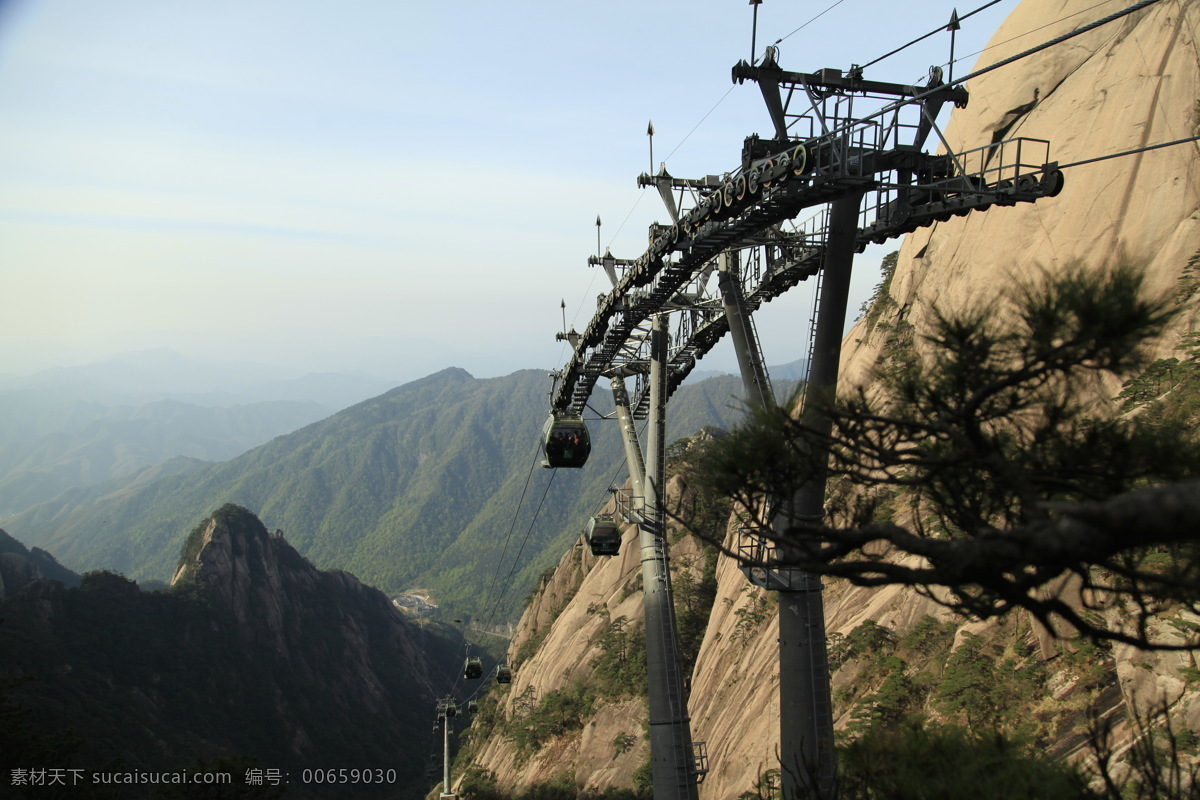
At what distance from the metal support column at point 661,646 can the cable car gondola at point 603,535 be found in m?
6.09

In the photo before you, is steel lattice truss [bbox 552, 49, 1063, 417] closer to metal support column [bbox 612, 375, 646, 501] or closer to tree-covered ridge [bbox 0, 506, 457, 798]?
metal support column [bbox 612, 375, 646, 501]

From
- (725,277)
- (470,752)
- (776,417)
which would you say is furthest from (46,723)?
(776,417)

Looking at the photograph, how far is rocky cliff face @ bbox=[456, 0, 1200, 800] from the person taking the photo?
17094mm

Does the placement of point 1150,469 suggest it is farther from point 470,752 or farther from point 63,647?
point 63,647

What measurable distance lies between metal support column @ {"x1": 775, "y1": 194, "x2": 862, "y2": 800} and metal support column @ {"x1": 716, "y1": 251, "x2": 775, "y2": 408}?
5.25ft

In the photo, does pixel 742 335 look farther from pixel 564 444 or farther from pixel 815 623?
pixel 564 444

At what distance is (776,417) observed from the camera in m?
7.04

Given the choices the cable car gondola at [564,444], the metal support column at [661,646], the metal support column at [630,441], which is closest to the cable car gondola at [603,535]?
Result: the cable car gondola at [564,444]

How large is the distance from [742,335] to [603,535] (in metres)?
13.0

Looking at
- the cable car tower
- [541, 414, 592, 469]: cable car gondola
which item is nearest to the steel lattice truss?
the cable car tower

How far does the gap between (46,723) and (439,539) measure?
14241 cm

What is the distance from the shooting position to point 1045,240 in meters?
21.2

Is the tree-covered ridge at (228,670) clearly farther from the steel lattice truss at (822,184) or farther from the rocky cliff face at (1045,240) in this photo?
the steel lattice truss at (822,184)

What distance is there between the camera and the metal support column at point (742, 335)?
39.8 ft
